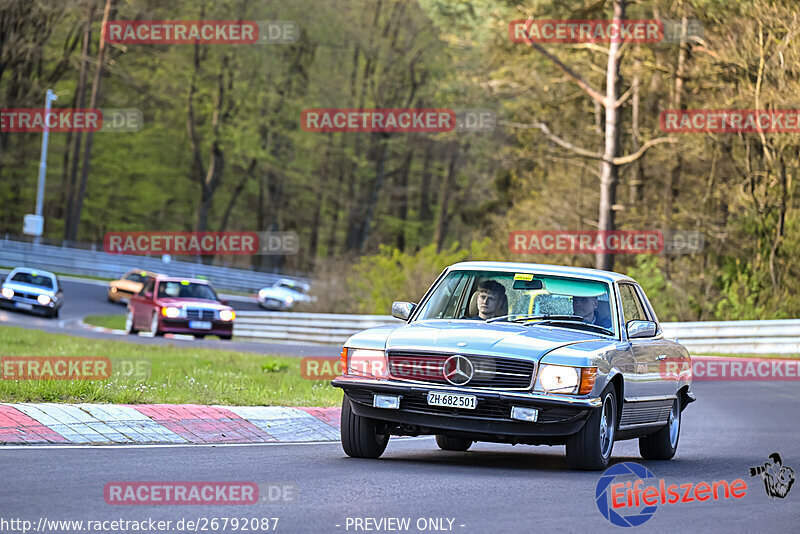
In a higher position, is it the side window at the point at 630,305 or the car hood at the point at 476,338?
the side window at the point at 630,305

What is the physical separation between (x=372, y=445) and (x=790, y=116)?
24074mm

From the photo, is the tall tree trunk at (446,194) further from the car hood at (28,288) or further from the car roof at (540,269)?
the car roof at (540,269)

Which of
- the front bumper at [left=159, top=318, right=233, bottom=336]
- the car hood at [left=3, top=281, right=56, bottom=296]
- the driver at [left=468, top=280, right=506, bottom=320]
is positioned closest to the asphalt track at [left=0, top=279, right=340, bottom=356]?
the front bumper at [left=159, top=318, right=233, bottom=336]

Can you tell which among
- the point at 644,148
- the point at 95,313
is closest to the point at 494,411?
the point at 644,148

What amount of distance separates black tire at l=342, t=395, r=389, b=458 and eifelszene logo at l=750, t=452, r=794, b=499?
3008 millimetres

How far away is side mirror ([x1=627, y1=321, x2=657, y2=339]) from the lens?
10891 mm

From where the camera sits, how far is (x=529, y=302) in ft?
35.9

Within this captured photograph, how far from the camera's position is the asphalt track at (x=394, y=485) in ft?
23.4

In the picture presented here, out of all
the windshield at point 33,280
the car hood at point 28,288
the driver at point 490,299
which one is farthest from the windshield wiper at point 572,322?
the windshield at point 33,280

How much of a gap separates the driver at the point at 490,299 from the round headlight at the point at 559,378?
144 cm

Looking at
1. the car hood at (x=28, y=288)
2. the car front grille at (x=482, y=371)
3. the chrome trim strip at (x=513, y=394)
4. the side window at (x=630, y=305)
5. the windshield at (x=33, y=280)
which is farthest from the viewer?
the windshield at (x=33, y=280)

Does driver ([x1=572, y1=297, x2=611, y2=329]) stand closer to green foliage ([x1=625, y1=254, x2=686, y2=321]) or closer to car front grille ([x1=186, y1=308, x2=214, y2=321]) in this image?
car front grille ([x1=186, y1=308, x2=214, y2=321])

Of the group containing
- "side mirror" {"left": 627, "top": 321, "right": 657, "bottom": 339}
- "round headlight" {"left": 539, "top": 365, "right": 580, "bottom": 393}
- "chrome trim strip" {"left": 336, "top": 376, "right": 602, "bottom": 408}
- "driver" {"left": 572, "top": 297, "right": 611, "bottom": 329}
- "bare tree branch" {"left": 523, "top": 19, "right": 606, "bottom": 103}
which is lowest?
"chrome trim strip" {"left": 336, "top": 376, "right": 602, "bottom": 408}

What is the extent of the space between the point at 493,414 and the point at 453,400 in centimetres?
31
